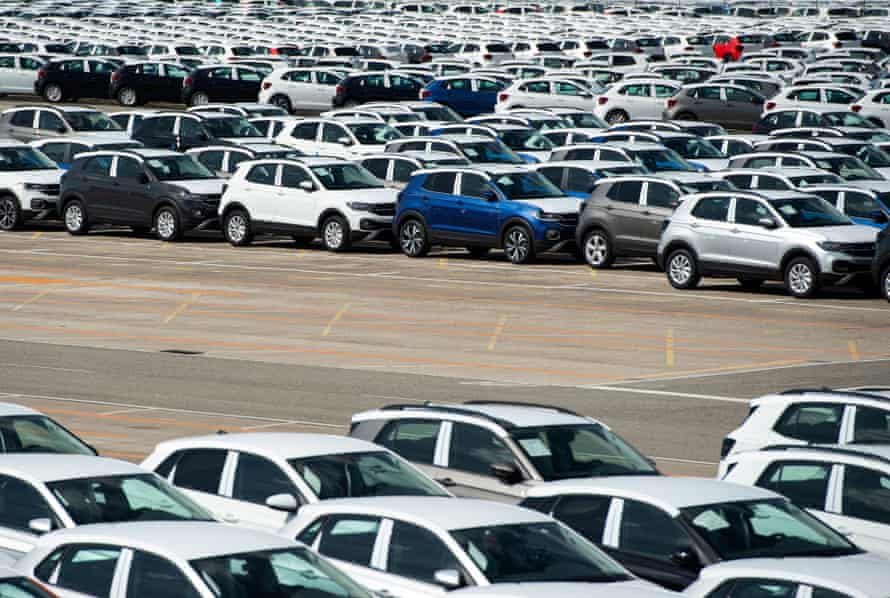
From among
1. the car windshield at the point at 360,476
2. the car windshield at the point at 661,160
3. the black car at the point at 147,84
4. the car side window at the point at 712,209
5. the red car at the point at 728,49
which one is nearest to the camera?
the car windshield at the point at 360,476

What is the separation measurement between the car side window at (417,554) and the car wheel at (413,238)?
25277 millimetres

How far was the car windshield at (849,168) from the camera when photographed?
37.6 m

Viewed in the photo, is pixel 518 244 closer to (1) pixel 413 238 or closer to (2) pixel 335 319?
(1) pixel 413 238

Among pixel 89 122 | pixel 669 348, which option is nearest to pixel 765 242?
pixel 669 348

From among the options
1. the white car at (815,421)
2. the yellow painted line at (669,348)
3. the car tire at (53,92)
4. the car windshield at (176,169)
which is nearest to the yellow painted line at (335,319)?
the yellow painted line at (669,348)

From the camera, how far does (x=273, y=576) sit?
32.6 feet

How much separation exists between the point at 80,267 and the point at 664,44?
1911 inches

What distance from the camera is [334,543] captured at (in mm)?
11336

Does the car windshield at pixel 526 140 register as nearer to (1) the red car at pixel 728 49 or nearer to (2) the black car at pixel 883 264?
(2) the black car at pixel 883 264

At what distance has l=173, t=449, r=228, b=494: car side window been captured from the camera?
44.3 ft

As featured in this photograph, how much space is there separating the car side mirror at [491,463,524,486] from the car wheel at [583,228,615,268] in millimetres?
20502

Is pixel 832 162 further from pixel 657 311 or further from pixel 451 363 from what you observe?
pixel 451 363

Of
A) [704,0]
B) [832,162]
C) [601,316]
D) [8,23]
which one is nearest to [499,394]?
[601,316]

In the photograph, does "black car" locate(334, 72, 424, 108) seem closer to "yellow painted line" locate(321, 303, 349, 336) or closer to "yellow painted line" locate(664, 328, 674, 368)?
"yellow painted line" locate(321, 303, 349, 336)
